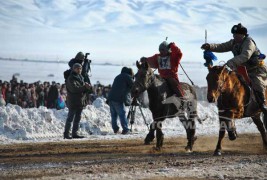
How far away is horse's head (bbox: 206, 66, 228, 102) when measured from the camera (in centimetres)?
1156

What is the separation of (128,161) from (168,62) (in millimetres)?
3651

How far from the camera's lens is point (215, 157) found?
38.2 ft

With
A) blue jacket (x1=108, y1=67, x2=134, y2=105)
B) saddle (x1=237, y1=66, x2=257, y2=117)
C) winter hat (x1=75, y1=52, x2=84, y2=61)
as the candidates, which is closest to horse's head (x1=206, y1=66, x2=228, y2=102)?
saddle (x1=237, y1=66, x2=257, y2=117)

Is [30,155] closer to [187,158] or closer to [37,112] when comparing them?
[187,158]

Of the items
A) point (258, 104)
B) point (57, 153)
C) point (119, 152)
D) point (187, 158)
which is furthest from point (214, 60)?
point (57, 153)

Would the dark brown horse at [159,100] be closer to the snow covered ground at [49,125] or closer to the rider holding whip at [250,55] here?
the rider holding whip at [250,55]

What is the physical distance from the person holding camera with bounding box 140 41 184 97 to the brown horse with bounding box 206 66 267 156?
5.36 ft

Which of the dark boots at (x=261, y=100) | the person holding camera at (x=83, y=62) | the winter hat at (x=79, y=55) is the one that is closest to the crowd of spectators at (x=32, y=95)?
the person holding camera at (x=83, y=62)

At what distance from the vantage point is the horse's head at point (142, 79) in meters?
12.6

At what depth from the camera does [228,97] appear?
40.2ft

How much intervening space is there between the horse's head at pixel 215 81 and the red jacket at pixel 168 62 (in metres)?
1.76

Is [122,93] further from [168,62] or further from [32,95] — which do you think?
[32,95]

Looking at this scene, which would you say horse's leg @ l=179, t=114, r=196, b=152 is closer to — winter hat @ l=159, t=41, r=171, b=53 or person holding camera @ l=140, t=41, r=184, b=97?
person holding camera @ l=140, t=41, r=184, b=97

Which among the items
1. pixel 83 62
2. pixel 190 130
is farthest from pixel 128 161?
pixel 83 62
